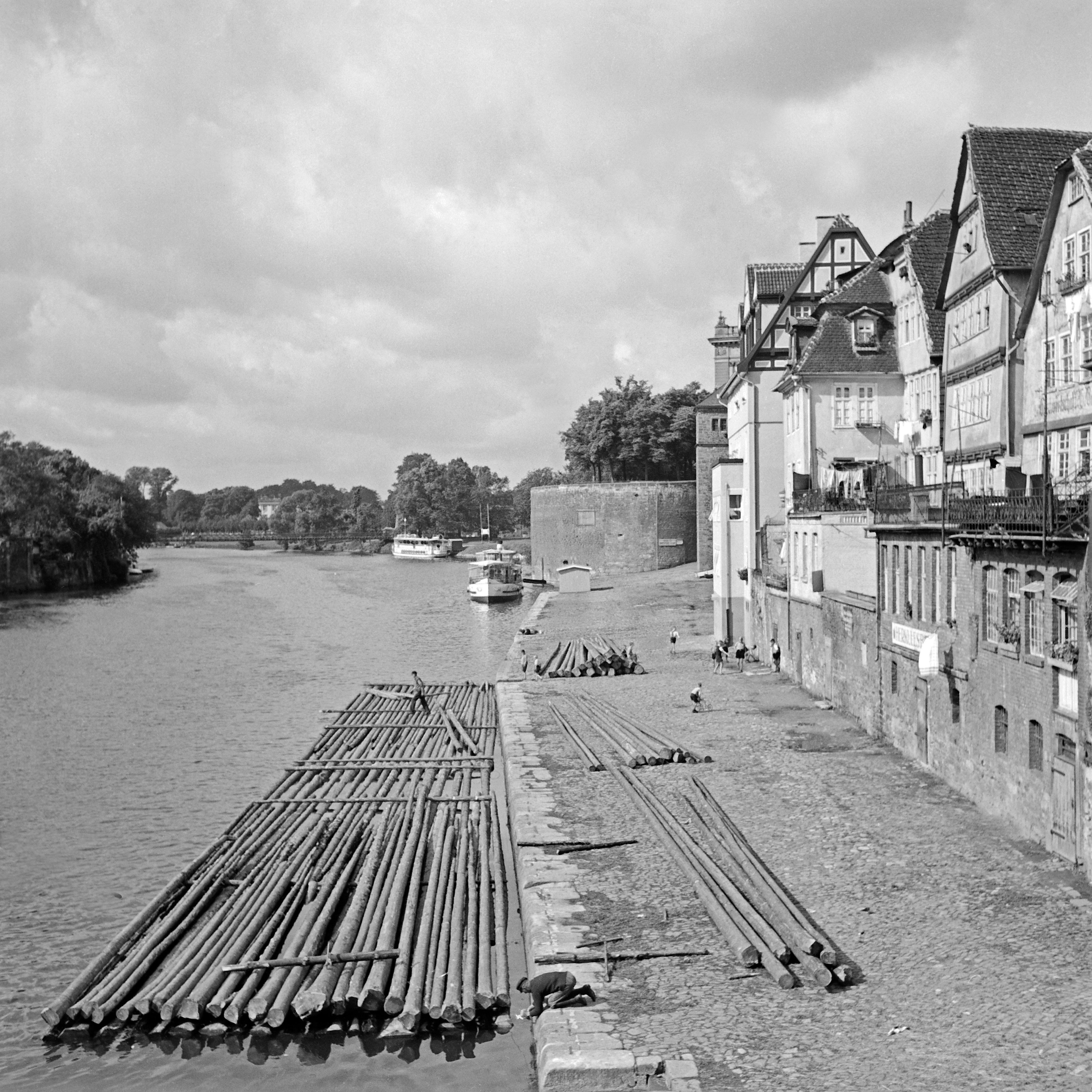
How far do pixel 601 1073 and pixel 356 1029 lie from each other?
4.23m

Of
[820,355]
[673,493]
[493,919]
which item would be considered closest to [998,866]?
[493,919]

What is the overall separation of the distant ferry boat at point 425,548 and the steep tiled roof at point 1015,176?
152376 millimetres

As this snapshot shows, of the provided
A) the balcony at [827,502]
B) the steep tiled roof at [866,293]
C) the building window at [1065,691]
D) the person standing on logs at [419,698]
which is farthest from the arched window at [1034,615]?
the steep tiled roof at [866,293]

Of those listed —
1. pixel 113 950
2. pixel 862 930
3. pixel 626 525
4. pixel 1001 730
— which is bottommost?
pixel 113 950

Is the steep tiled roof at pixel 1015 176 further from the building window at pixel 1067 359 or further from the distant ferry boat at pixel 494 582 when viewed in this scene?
the distant ferry boat at pixel 494 582

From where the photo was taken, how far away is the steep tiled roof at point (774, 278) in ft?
155

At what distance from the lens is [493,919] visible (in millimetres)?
18922

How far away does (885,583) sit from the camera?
94.7ft

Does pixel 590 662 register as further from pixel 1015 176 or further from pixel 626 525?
pixel 626 525

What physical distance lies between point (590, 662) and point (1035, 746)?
25.9m

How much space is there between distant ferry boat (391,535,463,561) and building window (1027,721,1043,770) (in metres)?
161

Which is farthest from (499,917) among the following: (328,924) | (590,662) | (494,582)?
(494,582)

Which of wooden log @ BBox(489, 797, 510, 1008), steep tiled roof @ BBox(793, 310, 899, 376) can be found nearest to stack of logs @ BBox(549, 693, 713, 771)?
wooden log @ BBox(489, 797, 510, 1008)

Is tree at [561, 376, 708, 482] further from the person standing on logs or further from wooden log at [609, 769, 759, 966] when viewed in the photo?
wooden log at [609, 769, 759, 966]
